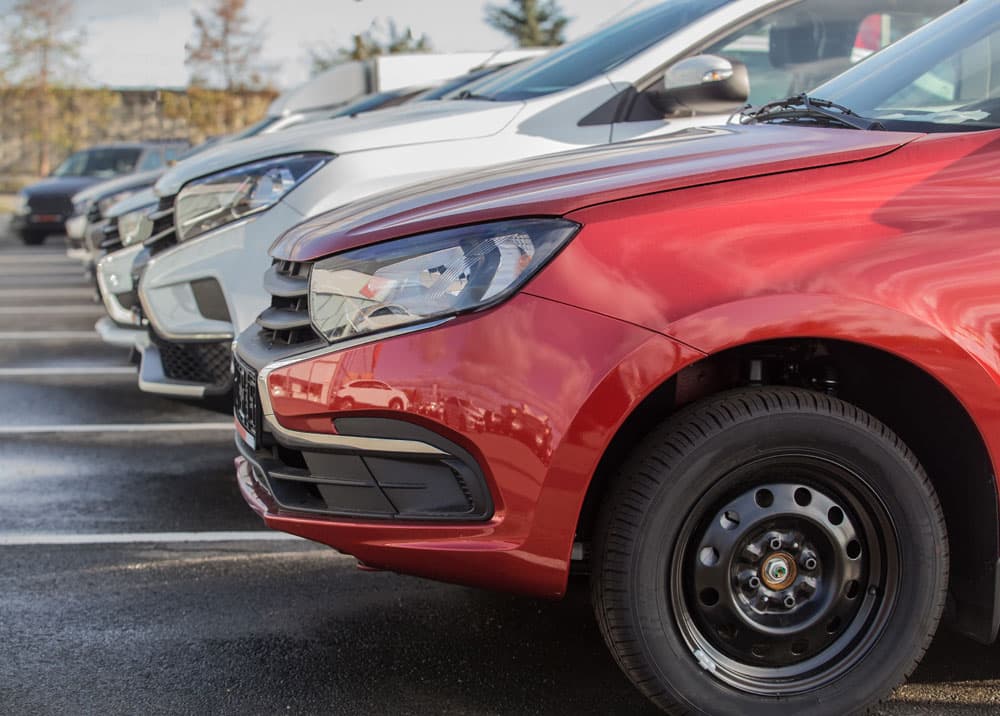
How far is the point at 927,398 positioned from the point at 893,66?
1156 millimetres

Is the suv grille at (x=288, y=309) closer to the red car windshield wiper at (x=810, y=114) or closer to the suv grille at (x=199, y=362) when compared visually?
the red car windshield wiper at (x=810, y=114)

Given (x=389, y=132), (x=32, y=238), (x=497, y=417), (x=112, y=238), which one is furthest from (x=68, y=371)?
(x=32, y=238)

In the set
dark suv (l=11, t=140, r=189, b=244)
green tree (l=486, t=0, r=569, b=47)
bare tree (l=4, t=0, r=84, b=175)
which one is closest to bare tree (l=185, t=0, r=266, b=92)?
dark suv (l=11, t=140, r=189, b=244)

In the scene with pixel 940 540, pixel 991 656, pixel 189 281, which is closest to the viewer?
pixel 940 540

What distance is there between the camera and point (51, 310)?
11.4 metres

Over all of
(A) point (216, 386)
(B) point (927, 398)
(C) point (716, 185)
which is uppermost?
(C) point (716, 185)

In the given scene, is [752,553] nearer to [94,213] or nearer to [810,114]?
[810,114]

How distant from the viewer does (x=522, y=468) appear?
98.0 inches

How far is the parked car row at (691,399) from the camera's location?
247 centimetres

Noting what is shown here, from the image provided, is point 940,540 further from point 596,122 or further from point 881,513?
point 596,122

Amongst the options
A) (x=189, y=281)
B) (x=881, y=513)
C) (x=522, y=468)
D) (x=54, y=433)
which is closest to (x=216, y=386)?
(x=189, y=281)

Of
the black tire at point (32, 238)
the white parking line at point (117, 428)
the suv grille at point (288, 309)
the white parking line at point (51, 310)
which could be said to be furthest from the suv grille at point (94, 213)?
the black tire at point (32, 238)

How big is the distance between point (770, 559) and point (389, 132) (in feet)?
8.76

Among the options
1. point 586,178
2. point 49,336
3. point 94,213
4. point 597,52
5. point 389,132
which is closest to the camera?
point 586,178
